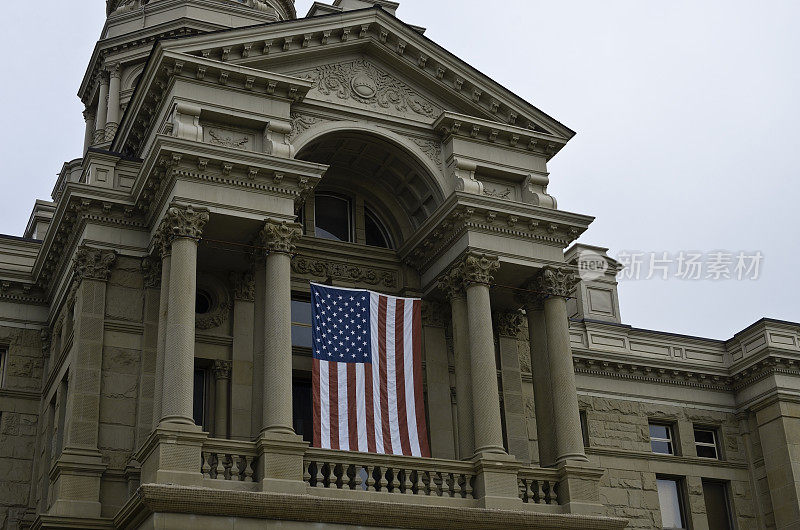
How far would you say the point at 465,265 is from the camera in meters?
26.0

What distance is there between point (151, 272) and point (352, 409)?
572 centimetres

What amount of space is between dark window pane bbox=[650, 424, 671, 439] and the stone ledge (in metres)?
10.1

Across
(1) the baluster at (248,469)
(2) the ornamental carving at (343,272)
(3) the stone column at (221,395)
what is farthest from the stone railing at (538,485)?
(3) the stone column at (221,395)

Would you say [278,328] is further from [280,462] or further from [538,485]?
[538,485]

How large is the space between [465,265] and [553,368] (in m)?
3.26

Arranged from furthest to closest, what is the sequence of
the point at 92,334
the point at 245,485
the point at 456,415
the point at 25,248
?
1. the point at 25,248
2. the point at 456,415
3. the point at 92,334
4. the point at 245,485

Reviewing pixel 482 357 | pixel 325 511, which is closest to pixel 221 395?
pixel 325 511

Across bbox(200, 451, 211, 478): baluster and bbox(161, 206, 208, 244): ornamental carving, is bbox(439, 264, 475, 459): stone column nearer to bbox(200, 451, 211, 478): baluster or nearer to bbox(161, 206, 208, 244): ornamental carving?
bbox(200, 451, 211, 478): baluster

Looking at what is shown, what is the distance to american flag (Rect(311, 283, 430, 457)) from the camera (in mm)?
23625

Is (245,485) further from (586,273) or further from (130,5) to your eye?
(130,5)

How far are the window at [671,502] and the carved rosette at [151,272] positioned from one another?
16.8 metres

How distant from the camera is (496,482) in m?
23.6

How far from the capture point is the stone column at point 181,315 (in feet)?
70.3

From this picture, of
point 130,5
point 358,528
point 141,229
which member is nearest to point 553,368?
point 358,528
